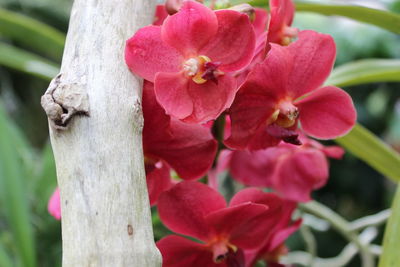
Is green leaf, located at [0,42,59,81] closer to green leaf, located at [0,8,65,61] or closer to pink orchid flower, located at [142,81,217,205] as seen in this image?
green leaf, located at [0,8,65,61]

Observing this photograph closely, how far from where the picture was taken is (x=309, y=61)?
0.38 metres

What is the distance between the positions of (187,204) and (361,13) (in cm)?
27

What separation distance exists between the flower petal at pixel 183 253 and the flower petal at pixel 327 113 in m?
0.13

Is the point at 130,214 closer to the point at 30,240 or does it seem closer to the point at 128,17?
the point at 128,17

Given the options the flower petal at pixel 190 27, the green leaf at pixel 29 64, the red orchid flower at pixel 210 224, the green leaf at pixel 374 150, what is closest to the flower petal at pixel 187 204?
the red orchid flower at pixel 210 224

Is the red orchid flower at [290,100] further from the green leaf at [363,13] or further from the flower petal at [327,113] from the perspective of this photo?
the green leaf at [363,13]

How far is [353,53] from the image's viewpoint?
188 centimetres

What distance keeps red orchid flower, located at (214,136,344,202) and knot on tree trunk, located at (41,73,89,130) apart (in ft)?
0.77

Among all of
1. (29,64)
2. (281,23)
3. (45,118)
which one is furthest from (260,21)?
(45,118)

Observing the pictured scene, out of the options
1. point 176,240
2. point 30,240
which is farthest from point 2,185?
point 176,240

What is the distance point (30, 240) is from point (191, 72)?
40 centimetres

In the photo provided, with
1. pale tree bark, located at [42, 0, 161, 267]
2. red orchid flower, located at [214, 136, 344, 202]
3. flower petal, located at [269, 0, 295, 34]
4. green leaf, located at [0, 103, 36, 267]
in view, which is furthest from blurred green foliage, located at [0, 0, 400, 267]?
pale tree bark, located at [42, 0, 161, 267]

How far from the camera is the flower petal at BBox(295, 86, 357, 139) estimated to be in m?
0.39

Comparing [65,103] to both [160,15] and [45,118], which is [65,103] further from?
[45,118]
